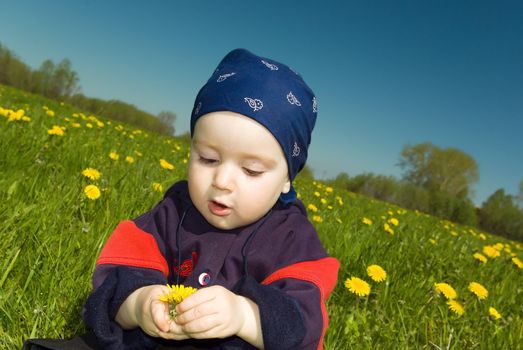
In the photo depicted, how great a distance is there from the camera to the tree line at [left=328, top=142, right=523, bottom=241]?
29.2 m

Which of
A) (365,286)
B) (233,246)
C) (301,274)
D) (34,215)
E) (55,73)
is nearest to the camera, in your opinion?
(301,274)

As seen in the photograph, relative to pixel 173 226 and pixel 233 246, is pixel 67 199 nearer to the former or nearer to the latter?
pixel 173 226

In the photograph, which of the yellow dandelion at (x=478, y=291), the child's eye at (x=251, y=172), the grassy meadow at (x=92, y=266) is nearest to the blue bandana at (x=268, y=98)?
the child's eye at (x=251, y=172)

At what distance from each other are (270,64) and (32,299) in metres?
1.30

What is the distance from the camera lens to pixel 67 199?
8.34 ft

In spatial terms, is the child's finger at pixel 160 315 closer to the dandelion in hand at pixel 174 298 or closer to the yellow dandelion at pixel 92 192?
the dandelion in hand at pixel 174 298

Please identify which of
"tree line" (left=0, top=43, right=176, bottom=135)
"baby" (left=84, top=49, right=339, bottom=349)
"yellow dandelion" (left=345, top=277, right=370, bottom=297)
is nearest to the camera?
"baby" (left=84, top=49, right=339, bottom=349)

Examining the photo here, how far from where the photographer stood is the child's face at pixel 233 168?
1383mm

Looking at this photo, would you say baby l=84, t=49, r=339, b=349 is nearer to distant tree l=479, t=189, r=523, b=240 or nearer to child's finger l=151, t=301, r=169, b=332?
child's finger l=151, t=301, r=169, b=332

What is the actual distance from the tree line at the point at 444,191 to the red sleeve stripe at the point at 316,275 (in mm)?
20725

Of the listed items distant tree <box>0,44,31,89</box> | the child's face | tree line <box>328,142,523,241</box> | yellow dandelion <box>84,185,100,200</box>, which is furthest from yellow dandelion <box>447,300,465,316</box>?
distant tree <box>0,44,31,89</box>

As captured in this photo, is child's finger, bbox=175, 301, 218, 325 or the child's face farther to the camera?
the child's face

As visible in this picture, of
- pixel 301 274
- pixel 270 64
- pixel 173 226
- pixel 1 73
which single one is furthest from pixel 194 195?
pixel 1 73

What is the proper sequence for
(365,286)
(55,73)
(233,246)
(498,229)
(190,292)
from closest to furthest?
(190,292)
(233,246)
(365,286)
(498,229)
(55,73)
